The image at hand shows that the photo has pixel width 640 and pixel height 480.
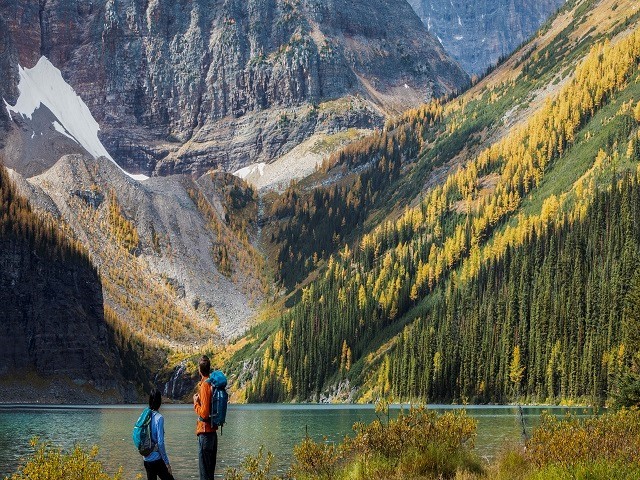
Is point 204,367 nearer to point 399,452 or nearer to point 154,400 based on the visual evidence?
point 154,400

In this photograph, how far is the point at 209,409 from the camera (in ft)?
86.8

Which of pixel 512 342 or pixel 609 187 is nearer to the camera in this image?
pixel 512 342

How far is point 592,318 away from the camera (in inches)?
6280

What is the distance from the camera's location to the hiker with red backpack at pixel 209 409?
2634 centimetres

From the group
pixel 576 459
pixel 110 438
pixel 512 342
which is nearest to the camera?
pixel 576 459

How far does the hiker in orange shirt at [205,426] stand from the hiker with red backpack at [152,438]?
3.74ft

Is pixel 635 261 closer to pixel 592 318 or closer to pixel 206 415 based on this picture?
pixel 592 318

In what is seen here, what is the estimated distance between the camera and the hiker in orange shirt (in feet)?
86.7

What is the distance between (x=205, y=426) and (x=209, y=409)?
59 cm

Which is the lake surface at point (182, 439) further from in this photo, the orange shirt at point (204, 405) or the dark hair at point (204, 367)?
the dark hair at point (204, 367)

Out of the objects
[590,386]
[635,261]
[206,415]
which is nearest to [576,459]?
[206,415]

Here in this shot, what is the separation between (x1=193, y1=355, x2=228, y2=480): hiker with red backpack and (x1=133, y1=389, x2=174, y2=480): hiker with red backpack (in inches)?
43.8

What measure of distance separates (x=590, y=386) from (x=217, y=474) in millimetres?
101275

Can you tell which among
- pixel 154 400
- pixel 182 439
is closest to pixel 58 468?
pixel 154 400
